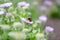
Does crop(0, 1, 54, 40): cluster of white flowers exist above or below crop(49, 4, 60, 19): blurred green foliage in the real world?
below

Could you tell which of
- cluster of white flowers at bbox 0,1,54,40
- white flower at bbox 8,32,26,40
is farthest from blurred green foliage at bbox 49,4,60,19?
white flower at bbox 8,32,26,40

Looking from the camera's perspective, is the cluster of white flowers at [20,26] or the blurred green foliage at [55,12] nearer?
the cluster of white flowers at [20,26]

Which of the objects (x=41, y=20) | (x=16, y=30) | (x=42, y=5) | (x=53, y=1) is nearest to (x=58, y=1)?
(x=53, y=1)

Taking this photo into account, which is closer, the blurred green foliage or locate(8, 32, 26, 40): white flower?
locate(8, 32, 26, 40): white flower

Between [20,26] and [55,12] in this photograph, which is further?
[55,12]

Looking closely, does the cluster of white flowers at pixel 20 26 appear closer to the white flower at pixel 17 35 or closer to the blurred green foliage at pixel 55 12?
the white flower at pixel 17 35

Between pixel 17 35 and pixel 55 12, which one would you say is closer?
pixel 17 35

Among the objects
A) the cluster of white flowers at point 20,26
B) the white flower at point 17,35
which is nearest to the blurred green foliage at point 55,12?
the cluster of white flowers at point 20,26

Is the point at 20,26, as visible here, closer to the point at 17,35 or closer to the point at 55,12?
the point at 17,35

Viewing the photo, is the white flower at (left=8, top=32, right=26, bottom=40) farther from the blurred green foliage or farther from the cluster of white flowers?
the blurred green foliage

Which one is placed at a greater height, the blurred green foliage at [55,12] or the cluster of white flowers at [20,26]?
the blurred green foliage at [55,12]

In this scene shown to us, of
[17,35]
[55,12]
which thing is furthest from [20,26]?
[55,12]

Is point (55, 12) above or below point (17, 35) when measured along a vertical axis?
above
